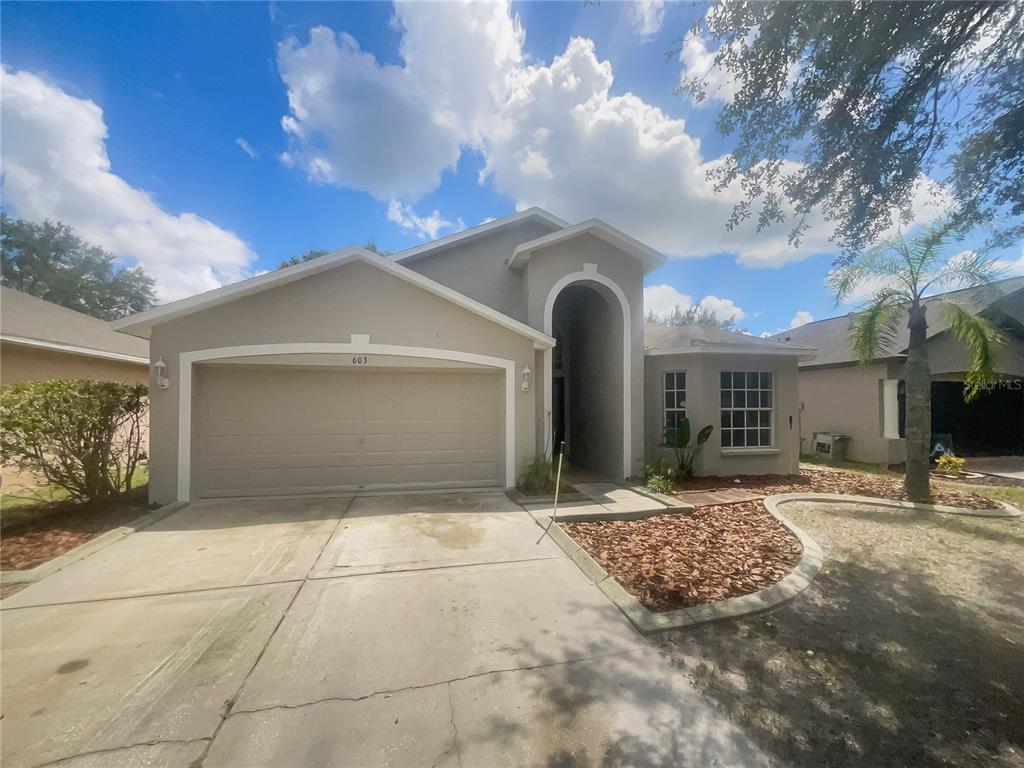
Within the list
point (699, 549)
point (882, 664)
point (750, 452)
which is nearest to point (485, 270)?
point (750, 452)

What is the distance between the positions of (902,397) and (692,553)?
1129 centimetres

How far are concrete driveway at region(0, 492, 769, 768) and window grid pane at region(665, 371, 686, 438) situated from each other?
19.6 feet

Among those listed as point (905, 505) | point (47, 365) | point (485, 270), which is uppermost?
point (485, 270)

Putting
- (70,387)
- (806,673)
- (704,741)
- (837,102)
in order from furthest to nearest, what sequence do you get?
(70,387) → (837,102) → (806,673) → (704,741)

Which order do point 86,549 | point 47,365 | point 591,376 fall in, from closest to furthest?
point 86,549 → point 47,365 → point 591,376

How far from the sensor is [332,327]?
23.8 ft

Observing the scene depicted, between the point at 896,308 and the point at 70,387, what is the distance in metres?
14.3

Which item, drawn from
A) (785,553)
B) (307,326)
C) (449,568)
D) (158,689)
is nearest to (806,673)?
(785,553)

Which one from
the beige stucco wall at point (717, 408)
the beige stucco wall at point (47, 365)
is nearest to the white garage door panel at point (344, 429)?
the beige stucco wall at point (717, 408)

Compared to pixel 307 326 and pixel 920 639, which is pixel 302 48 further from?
pixel 920 639

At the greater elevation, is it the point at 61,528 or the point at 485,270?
the point at 485,270

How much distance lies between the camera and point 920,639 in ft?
11.0

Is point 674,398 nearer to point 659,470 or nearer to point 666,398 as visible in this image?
point 666,398

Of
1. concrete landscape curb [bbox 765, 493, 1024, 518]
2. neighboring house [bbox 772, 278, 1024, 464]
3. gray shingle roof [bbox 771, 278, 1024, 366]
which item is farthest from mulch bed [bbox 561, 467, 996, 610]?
neighboring house [bbox 772, 278, 1024, 464]
